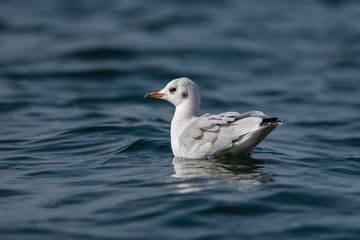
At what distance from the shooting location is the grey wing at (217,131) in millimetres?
6996

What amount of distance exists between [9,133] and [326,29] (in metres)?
14.6

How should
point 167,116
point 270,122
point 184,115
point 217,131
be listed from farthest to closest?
point 167,116 → point 184,115 → point 217,131 → point 270,122

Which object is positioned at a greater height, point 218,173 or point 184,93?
point 184,93

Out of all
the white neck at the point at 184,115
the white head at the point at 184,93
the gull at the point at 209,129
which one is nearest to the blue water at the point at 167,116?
the gull at the point at 209,129

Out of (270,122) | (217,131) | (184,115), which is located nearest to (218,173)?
(217,131)

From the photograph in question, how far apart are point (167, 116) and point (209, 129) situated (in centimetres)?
561

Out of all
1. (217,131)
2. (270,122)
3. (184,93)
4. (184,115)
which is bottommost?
(217,131)

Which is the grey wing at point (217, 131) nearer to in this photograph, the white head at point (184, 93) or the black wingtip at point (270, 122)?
the black wingtip at point (270, 122)

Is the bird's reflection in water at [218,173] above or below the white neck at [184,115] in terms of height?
below

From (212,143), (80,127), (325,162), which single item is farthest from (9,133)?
(325,162)

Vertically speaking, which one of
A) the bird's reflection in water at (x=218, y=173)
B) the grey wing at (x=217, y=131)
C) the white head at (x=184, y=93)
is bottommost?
the bird's reflection in water at (x=218, y=173)

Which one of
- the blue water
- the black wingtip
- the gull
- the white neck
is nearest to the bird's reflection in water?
the blue water

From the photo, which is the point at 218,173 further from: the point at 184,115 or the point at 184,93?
the point at 184,93

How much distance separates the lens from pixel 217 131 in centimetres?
728
